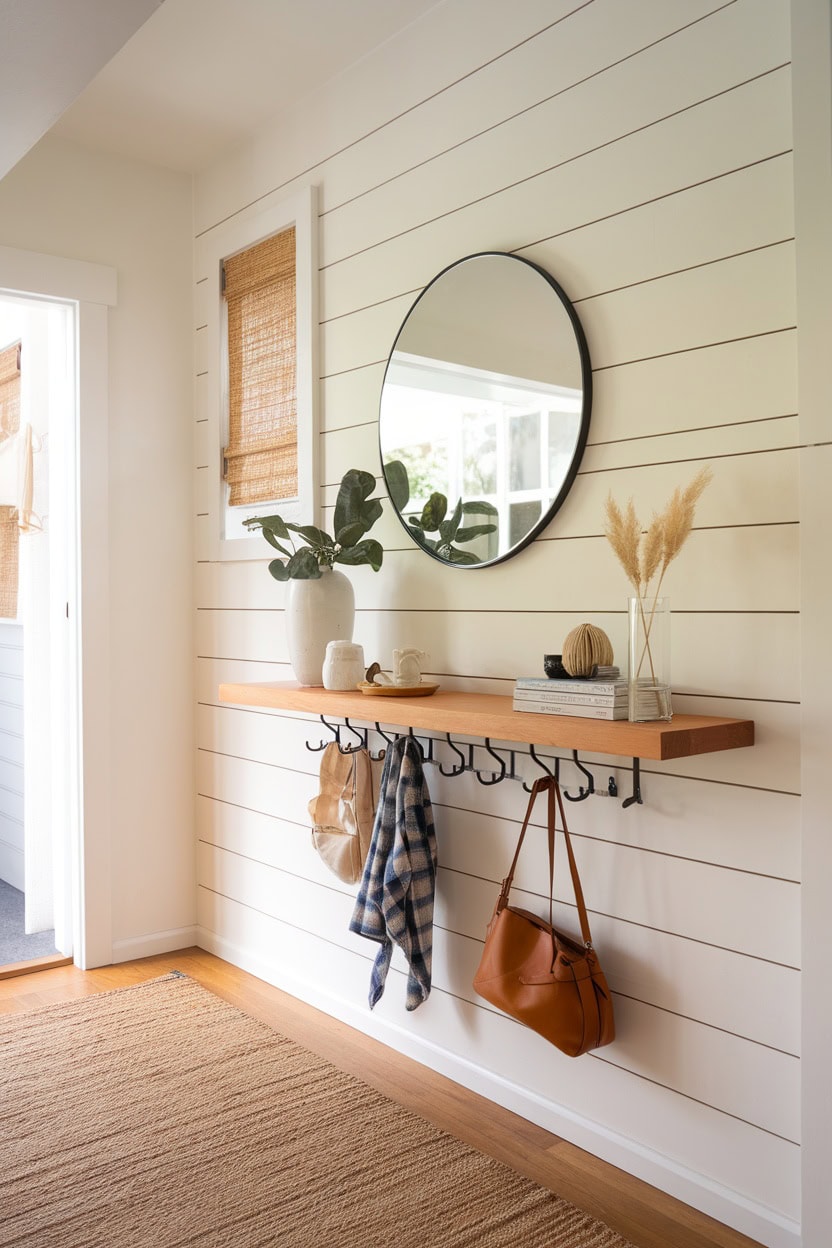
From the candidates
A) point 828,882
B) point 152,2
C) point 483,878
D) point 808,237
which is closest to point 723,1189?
point 828,882

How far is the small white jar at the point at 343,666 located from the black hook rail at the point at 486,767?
0.19 metres

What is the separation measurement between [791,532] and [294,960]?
1959 mm

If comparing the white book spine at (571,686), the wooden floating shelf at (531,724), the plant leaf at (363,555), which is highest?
the plant leaf at (363,555)

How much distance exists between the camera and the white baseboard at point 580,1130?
179 cm

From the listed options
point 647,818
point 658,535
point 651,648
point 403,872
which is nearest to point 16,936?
point 403,872

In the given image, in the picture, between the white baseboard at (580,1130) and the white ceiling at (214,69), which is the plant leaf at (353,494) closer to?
the white ceiling at (214,69)

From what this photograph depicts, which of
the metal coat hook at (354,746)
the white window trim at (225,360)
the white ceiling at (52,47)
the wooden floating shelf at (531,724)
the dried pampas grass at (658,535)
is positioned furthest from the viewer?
the white window trim at (225,360)

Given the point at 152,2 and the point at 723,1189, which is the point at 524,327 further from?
the point at 723,1189

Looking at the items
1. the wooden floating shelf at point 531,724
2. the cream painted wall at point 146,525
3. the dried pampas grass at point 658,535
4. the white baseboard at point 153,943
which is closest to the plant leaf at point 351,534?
the wooden floating shelf at point 531,724

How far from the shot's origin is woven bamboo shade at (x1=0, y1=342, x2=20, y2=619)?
3383 mm

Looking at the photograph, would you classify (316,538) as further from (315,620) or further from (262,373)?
(262,373)

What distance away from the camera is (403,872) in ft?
7.68

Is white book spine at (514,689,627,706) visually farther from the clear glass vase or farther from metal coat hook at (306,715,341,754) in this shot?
metal coat hook at (306,715,341,754)

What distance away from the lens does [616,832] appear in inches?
80.9
